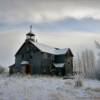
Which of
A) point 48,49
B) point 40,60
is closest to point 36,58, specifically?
point 40,60

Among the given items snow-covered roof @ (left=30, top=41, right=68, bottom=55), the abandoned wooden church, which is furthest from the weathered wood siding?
snow-covered roof @ (left=30, top=41, right=68, bottom=55)

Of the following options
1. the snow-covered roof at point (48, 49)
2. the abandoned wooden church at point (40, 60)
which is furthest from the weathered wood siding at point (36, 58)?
the snow-covered roof at point (48, 49)

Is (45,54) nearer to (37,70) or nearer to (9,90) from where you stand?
(37,70)

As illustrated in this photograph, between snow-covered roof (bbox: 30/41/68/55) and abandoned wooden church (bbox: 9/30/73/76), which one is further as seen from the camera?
snow-covered roof (bbox: 30/41/68/55)

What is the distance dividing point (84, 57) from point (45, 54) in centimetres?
4407

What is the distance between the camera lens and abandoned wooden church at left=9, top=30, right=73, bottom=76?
43.4 m

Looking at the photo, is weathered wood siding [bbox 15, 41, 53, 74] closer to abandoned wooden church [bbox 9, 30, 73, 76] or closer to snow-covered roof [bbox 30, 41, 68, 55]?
abandoned wooden church [bbox 9, 30, 73, 76]

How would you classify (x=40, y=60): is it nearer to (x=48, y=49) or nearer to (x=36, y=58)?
(x=36, y=58)

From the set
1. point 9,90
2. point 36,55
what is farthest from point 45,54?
point 9,90

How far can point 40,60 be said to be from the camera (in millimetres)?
43250

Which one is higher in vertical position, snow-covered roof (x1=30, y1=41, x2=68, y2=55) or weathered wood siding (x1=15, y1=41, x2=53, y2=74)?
snow-covered roof (x1=30, y1=41, x2=68, y2=55)

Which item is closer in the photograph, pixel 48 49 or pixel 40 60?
pixel 40 60

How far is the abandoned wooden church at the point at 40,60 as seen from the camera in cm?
4344

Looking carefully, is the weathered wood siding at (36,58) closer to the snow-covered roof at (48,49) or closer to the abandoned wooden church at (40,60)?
the abandoned wooden church at (40,60)
